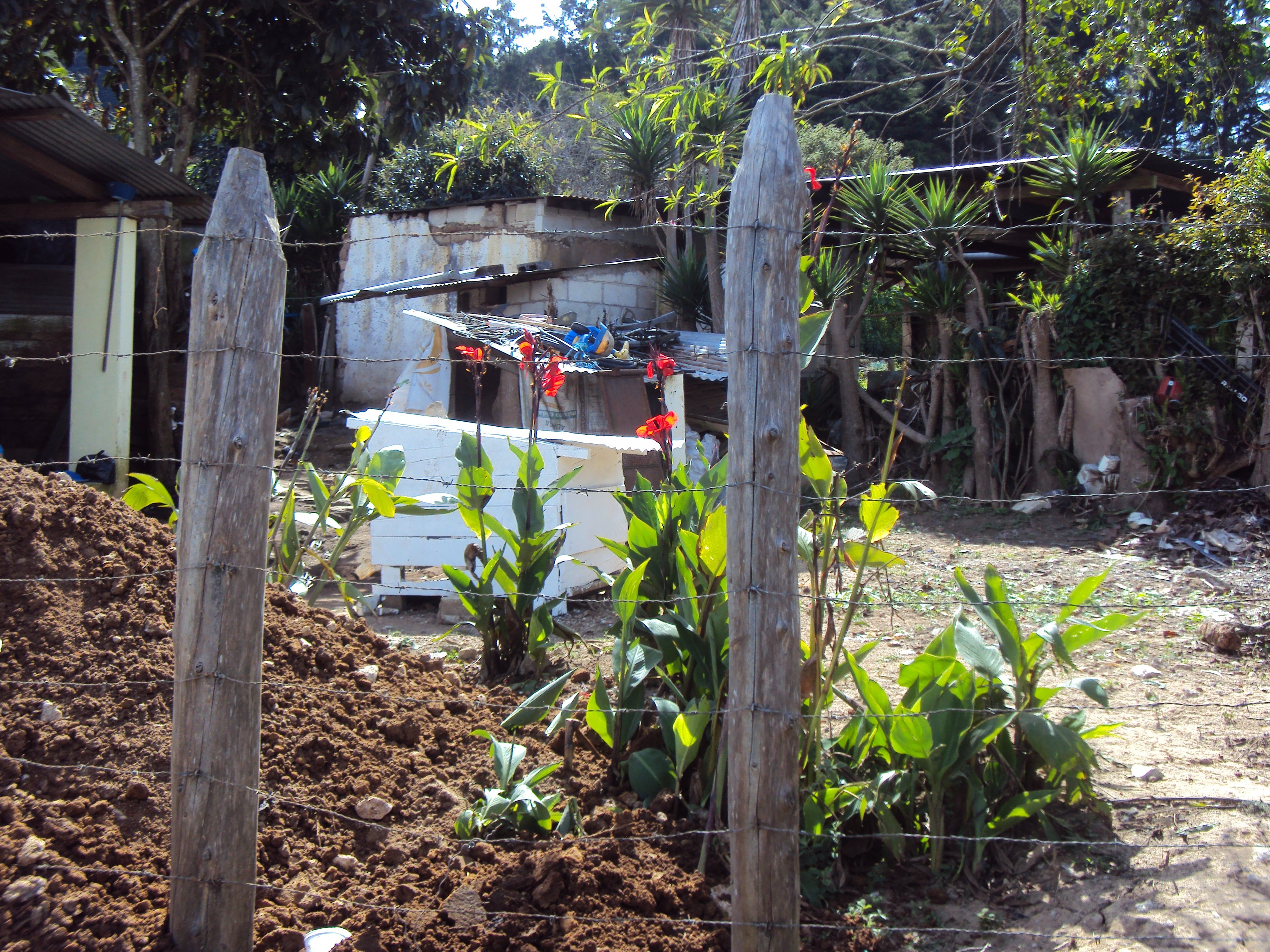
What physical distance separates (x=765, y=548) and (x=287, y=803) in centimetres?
156

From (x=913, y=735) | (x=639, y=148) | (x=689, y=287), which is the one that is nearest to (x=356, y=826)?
(x=913, y=735)

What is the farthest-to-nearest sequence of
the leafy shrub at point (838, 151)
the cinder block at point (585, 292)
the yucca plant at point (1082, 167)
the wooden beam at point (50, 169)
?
1. the cinder block at point (585, 292)
2. the leafy shrub at point (838, 151)
3. the yucca plant at point (1082, 167)
4. the wooden beam at point (50, 169)

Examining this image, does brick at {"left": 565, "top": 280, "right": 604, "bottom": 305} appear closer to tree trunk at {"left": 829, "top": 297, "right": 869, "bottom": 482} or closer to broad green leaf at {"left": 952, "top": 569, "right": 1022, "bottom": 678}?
tree trunk at {"left": 829, "top": 297, "right": 869, "bottom": 482}

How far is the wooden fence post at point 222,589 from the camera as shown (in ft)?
7.02

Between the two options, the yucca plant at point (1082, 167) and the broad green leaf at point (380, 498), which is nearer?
the broad green leaf at point (380, 498)

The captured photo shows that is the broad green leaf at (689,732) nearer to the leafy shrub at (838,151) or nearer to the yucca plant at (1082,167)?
the yucca plant at (1082,167)

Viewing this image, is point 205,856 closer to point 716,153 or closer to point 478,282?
point 716,153

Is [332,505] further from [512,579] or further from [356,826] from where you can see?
[356,826]

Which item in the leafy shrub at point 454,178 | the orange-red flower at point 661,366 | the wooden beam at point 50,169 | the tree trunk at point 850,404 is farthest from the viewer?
the leafy shrub at point 454,178

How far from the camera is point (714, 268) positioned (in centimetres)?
1183

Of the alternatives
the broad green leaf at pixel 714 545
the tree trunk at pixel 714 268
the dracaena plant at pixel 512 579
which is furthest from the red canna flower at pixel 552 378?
the tree trunk at pixel 714 268

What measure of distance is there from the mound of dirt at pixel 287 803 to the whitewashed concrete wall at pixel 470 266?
9512 mm

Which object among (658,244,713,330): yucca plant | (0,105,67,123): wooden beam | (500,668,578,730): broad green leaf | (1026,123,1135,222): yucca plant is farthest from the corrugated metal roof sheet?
(1026,123,1135,222): yucca plant

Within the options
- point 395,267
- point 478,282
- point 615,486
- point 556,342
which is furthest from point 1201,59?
point 395,267
